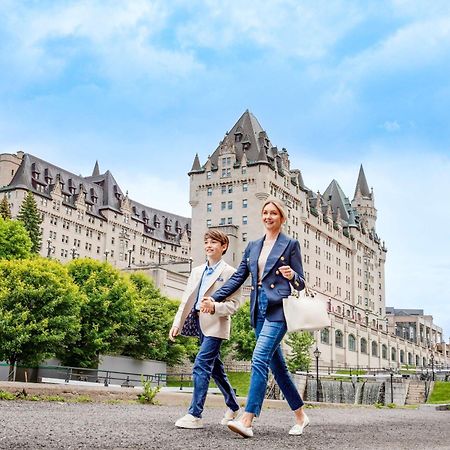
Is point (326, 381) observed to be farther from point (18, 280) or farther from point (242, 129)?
point (242, 129)

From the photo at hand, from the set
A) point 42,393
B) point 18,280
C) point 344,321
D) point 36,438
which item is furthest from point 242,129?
point 36,438

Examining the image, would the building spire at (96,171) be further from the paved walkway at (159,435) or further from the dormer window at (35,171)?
the paved walkway at (159,435)

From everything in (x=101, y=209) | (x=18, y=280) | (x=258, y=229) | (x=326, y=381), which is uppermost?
(x=101, y=209)

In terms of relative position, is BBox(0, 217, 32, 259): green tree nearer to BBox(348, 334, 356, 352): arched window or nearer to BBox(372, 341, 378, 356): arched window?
BBox(348, 334, 356, 352): arched window

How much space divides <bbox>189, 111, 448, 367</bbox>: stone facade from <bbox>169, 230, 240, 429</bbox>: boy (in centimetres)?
8111

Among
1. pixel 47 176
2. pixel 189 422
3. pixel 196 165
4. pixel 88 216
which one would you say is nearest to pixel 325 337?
pixel 196 165

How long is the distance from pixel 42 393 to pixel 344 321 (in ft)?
281

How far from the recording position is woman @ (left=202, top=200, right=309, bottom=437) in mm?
8367

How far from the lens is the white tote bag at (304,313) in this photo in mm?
8227

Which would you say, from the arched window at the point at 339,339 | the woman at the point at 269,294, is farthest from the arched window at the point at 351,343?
the woman at the point at 269,294

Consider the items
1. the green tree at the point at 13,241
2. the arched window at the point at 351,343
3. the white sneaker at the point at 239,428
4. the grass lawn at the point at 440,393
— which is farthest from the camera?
the arched window at the point at 351,343

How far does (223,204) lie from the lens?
343ft

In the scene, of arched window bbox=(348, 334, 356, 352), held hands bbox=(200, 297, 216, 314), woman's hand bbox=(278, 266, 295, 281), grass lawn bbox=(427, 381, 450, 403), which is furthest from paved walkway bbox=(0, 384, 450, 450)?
arched window bbox=(348, 334, 356, 352)

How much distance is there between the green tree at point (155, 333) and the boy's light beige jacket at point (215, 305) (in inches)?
2030
